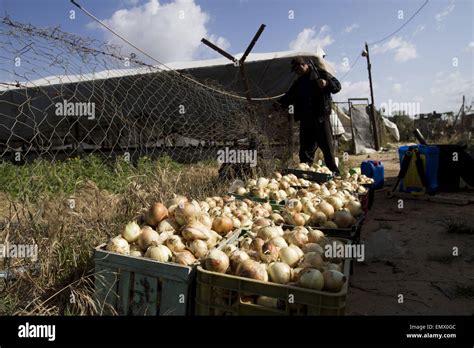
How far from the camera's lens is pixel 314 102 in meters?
5.62

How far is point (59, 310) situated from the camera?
210 centimetres

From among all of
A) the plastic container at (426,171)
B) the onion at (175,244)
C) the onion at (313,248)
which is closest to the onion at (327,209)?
the onion at (313,248)

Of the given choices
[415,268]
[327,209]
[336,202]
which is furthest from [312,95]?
[415,268]

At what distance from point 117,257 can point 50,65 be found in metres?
1.84

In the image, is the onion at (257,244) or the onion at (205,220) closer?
the onion at (257,244)

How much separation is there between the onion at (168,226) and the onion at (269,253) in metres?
0.65

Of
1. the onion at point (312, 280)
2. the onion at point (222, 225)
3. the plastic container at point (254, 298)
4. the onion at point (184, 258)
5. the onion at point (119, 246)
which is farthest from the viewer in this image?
the onion at point (222, 225)

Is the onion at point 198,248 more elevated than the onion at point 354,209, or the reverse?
the onion at point 354,209

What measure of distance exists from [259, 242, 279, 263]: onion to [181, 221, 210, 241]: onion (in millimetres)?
392

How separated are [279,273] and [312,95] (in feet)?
13.9

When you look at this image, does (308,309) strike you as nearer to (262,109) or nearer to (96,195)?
(96,195)

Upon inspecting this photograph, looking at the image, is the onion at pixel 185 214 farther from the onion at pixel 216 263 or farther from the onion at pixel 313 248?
the onion at pixel 313 248

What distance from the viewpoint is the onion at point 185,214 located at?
96.0 inches

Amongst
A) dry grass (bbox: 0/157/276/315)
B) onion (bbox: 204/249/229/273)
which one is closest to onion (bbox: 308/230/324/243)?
onion (bbox: 204/249/229/273)
